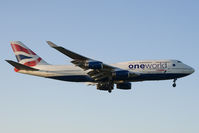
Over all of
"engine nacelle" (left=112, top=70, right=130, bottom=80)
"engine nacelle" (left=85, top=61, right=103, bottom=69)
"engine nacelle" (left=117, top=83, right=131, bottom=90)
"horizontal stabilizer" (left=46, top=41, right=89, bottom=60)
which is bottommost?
"engine nacelle" (left=117, top=83, right=131, bottom=90)

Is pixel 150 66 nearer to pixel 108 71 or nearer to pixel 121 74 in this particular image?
pixel 121 74

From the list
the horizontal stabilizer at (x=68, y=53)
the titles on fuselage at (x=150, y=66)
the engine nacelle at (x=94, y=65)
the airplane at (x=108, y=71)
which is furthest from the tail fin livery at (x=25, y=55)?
the titles on fuselage at (x=150, y=66)

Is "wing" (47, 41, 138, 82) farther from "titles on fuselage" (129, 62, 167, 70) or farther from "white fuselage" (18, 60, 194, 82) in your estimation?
"titles on fuselage" (129, 62, 167, 70)

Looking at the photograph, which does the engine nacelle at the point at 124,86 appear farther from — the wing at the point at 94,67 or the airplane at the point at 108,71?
the wing at the point at 94,67

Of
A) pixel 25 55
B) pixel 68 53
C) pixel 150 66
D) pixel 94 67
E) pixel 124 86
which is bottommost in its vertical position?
pixel 124 86

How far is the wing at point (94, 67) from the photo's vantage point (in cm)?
5012

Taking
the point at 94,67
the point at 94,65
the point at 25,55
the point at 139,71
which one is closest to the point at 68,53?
the point at 94,65

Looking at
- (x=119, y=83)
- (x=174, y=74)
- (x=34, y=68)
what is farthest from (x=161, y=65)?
(x=34, y=68)

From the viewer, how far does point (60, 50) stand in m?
49.3

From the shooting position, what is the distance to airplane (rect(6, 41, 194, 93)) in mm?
54131

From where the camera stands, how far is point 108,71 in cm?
5478

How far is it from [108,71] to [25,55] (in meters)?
15.8

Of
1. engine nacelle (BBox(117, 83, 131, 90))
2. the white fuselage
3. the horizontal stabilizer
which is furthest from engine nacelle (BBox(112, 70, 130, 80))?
the horizontal stabilizer

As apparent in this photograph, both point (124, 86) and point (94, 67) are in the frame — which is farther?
point (124, 86)
